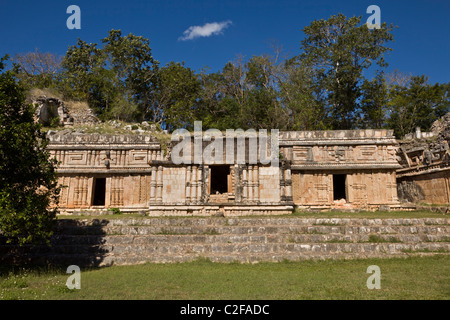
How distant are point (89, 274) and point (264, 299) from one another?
5.30 m

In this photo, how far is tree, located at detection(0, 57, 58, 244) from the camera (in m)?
8.30

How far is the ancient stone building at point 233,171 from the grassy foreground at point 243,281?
→ 593cm

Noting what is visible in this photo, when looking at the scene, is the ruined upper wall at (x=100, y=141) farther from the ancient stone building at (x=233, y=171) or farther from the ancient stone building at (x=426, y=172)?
the ancient stone building at (x=426, y=172)

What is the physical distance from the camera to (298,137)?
2019 cm

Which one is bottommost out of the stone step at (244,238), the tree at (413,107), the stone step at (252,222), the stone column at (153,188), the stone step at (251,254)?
the stone step at (251,254)

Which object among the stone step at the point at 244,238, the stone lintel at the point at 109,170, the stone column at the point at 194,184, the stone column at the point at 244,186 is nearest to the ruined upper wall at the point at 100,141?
the stone lintel at the point at 109,170

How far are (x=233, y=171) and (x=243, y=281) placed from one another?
29.1 ft

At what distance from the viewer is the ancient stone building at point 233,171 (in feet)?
52.0

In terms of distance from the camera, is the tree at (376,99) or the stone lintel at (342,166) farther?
the tree at (376,99)

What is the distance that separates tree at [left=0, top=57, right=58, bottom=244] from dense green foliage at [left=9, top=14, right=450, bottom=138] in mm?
23228

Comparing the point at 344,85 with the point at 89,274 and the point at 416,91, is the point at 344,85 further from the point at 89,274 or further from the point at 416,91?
the point at 89,274

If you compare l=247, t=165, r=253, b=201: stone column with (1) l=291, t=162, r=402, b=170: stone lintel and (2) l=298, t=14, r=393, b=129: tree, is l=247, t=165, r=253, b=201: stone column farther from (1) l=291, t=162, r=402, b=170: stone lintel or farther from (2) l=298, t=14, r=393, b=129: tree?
(2) l=298, t=14, r=393, b=129: tree

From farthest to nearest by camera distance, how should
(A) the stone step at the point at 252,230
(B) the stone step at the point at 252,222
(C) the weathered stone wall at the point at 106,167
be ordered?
(C) the weathered stone wall at the point at 106,167 < (B) the stone step at the point at 252,222 < (A) the stone step at the point at 252,230

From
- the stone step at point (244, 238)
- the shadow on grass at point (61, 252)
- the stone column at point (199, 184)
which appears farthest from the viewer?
the stone column at point (199, 184)
